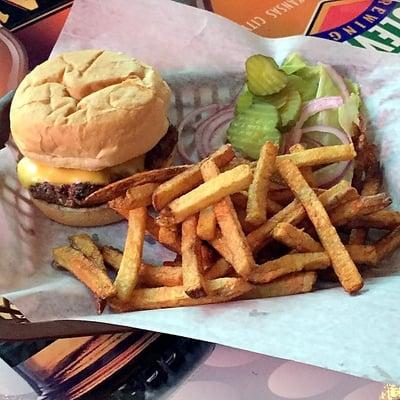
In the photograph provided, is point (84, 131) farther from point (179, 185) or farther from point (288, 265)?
point (288, 265)

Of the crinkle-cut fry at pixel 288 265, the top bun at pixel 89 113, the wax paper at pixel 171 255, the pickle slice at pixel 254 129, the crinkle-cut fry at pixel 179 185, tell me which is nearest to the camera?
the wax paper at pixel 171 255

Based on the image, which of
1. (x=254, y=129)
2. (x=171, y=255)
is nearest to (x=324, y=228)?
(x=171, y=255)

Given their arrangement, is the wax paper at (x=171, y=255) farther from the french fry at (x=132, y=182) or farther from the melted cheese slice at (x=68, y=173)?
the french fry at (x=132, y=182)

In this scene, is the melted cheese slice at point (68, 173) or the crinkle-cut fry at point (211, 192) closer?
the crinkle-cut fry at point (211, 192)

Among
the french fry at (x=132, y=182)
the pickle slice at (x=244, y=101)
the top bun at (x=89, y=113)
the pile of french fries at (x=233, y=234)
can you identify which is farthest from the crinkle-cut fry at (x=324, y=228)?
the pickle slice at (x=244, y=101)

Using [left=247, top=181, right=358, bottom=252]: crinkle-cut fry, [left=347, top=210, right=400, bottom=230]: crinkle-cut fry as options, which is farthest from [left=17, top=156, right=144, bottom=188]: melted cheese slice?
[left=347, top=210, right=400, bottom=230]: crinkle-cut fry

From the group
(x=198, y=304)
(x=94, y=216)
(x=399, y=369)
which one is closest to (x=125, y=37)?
(x=94, y=216)

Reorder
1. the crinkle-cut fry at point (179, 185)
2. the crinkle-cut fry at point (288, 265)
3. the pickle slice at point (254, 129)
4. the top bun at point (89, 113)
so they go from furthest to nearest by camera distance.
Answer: the pickle slice at point (254, 129), the top bun at point (89, 113), the crinkle-cut fry at point (179, 185), the crinkle-cut fry at point (288, 265)
